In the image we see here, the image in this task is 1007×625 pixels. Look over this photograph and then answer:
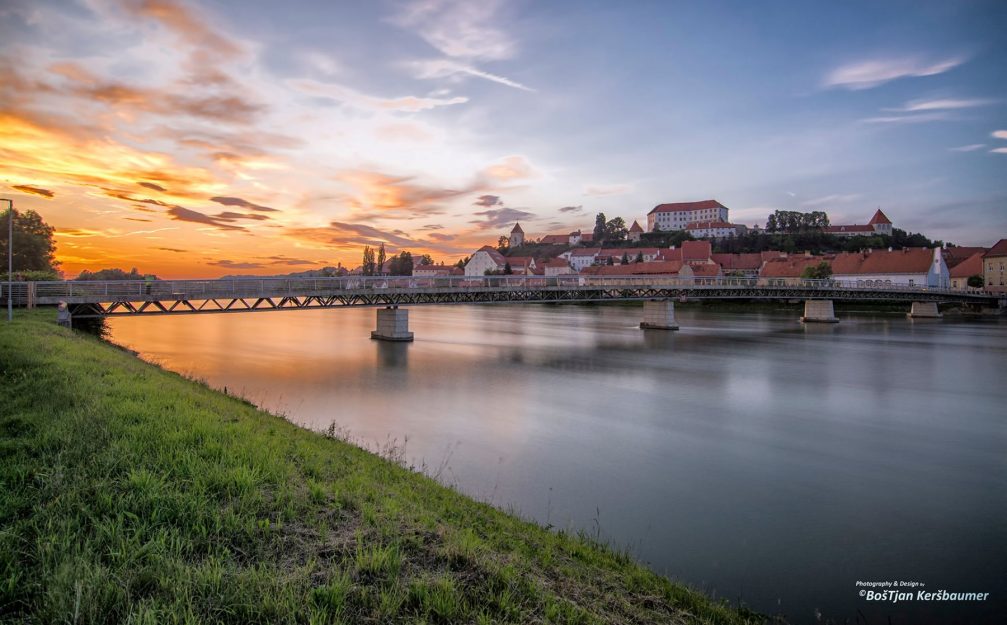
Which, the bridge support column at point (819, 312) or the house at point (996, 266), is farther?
the house at point (996, 266)

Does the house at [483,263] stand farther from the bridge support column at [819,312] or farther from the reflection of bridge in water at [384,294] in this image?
the bridge support column at [819,312]

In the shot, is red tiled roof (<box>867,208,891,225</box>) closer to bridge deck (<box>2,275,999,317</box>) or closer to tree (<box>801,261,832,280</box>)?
tree (<box>801,261,832,280</box>)

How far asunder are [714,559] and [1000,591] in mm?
3769

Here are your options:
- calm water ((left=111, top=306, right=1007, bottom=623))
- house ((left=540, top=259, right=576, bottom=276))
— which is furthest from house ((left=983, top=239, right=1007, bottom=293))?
house ((left=540, top=259, right=576, bottom=276))

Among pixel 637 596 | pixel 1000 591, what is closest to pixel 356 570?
pixel 637 596

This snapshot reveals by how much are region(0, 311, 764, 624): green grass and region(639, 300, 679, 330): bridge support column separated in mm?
49480

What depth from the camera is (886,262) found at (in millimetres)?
100125

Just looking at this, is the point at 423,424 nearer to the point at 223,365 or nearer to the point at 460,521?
the point at 460,521

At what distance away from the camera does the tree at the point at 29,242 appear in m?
51.7

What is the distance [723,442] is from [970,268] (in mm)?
115564

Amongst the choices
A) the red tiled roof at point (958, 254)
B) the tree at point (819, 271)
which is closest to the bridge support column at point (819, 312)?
the tree at point (819, 271)

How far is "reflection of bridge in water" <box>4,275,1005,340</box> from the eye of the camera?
93.7 ft

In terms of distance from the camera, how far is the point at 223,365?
2900cm

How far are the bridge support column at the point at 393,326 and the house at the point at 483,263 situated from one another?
328 ft
